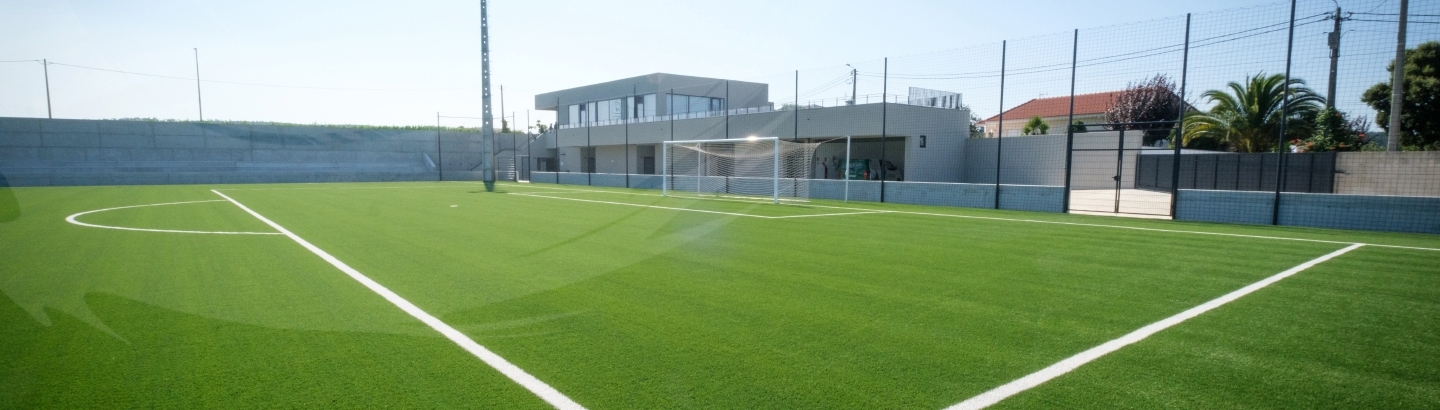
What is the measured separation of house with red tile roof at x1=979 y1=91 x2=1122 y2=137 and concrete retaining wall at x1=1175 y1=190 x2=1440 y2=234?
1309 centimetres

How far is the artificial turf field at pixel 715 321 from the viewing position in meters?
3.27

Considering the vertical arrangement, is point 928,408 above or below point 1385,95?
below

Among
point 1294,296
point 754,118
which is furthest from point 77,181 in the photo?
point 1294,296

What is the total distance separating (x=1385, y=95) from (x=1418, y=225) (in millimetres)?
17779

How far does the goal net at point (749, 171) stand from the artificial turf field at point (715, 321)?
1143cm

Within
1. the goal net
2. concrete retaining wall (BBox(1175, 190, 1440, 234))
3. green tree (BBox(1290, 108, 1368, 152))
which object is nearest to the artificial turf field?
concrete retaining wall (BBox(1175, 190, 1440, 234))

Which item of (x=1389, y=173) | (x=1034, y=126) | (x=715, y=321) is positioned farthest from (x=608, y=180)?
(x=715, y=321)

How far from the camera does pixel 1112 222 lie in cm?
1215

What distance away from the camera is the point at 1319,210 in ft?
37.3

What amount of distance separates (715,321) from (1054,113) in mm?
34408

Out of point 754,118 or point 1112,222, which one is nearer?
point 1112,222

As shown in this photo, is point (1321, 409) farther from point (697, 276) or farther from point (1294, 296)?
point (697, 276)

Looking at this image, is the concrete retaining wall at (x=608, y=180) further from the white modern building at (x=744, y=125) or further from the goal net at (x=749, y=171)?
the goal net at (x=749, y=171)

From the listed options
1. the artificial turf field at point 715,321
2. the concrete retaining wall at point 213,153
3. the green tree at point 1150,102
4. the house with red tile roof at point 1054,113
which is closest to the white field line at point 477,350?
the artificial turf field at point 715,321
